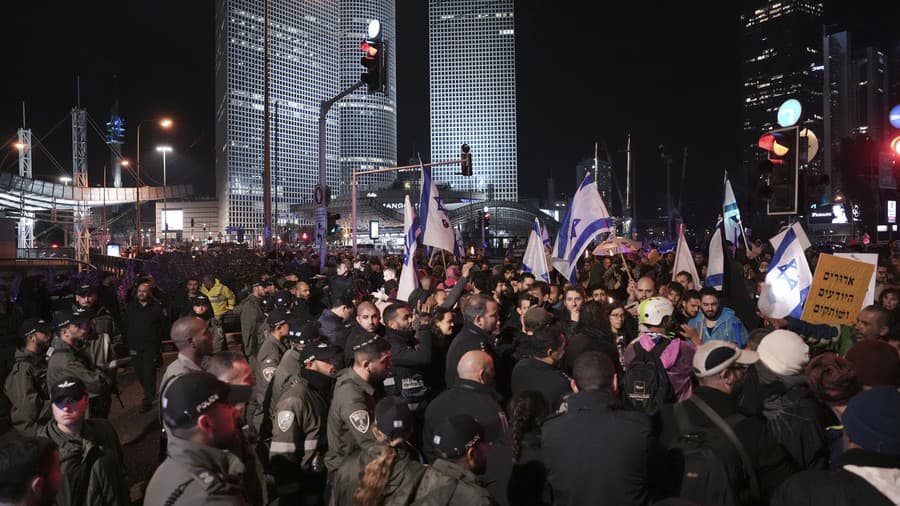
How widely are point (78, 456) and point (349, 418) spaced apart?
160cm

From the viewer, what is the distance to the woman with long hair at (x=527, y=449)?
3869mm

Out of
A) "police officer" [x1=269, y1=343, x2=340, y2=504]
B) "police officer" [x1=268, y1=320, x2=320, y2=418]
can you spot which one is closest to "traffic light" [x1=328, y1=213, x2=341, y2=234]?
"police officer" [x1=268, y1=320, x2=320, y2=418]

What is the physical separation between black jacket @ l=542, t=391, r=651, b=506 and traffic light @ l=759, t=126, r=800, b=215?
735 centimetres

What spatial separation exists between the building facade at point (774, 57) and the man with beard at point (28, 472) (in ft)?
470

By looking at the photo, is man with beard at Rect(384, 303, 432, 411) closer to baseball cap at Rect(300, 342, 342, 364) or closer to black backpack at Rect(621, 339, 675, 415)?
baseball cap at Rect(300, 342, 342, 364)

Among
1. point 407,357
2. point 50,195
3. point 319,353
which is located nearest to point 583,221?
point 407,357

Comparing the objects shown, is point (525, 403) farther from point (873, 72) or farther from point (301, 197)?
point (301, 197)

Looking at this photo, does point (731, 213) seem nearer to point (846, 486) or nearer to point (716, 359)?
point (716, 359)

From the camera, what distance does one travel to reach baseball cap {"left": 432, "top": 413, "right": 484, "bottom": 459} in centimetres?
312

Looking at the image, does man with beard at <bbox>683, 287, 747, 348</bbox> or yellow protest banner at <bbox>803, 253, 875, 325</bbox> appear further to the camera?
man with beard at <bbox>683, 287, 747, 348</bbox>

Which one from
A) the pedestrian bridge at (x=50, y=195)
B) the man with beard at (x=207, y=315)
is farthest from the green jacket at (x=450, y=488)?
the pedestrian bridge at (x=50, y=195)

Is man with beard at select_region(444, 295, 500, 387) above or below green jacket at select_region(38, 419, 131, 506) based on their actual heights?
above

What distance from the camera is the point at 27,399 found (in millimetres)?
5793

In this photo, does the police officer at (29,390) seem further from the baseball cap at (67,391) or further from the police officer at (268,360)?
the baseball cap at (67,391)
